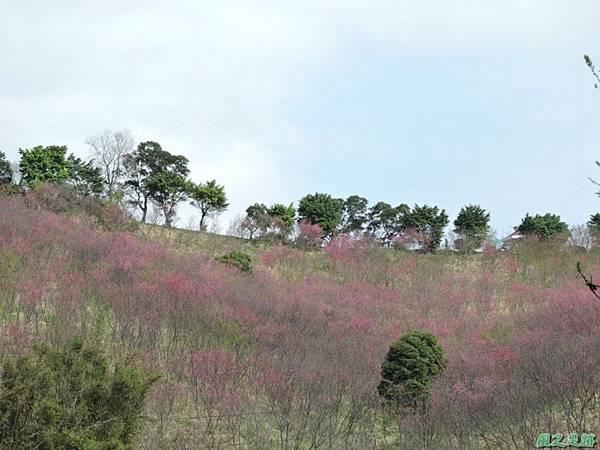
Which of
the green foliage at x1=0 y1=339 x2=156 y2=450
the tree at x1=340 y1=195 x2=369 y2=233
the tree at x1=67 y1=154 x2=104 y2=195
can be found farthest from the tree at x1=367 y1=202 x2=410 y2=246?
the green foliage at x1=0 y1=339 x2=156 y2=450

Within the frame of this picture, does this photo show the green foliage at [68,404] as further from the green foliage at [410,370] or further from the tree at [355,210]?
the tree at [355,210]

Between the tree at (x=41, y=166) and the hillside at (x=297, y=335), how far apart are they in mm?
5746

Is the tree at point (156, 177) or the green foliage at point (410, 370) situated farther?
the tree at point (156, 177)

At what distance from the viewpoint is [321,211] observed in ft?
104

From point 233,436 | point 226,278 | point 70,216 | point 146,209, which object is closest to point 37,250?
point 226,278

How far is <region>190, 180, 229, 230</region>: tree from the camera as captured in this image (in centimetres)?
3048

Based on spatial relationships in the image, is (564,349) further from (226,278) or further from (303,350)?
(226,278)

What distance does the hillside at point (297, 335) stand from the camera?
8305 mm

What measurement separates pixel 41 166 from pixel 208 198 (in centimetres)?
815

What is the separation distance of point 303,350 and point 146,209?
1938cm

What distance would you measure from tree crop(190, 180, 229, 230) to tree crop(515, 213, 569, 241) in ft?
51.5

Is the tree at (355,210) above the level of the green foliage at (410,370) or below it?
above

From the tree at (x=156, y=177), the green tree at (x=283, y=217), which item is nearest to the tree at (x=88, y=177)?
the tree at (x=156, y=177)

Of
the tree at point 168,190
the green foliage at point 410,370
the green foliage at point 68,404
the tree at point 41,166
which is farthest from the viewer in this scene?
the tree at point 168,190
